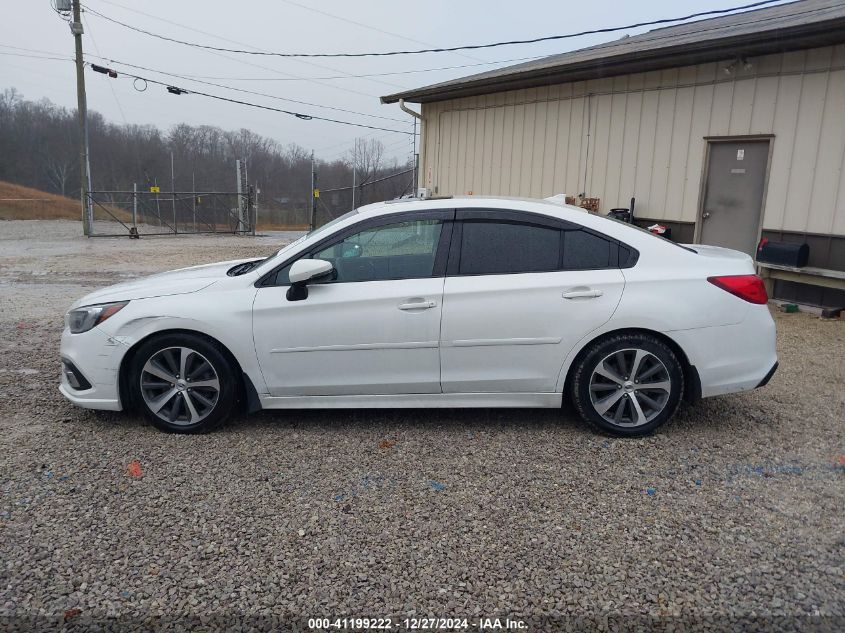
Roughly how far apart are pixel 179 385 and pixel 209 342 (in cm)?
34

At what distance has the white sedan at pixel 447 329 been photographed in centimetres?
416

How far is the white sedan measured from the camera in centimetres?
416

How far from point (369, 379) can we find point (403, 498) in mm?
998

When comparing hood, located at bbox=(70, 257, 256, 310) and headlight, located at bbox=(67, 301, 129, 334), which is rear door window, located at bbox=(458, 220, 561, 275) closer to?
hood, located at bbox=(70, 257, 256, 310)

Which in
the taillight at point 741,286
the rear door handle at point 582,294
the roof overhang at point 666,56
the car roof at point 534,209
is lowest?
the rear door handle at point 582,294

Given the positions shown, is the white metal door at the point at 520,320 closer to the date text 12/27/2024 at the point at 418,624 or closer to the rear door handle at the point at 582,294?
the rear door handle at the point at 582,294

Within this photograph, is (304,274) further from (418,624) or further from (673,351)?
(673,351)

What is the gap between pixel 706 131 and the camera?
9.45 meters

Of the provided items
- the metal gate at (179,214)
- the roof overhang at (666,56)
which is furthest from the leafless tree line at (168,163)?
the roof overhang at (666,56)

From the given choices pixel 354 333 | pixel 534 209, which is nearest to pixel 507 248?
pixel 534 209

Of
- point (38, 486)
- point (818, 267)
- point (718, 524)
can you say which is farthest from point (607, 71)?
point (38, 486)

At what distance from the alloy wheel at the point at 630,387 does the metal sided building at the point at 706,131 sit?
554cm

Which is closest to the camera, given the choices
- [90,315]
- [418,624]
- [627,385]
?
[418,624]

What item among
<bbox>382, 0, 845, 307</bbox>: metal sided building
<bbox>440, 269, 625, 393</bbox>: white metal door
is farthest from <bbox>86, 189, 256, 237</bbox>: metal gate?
<bbox>440, 269, 625, 393</bbox>: white metal door
